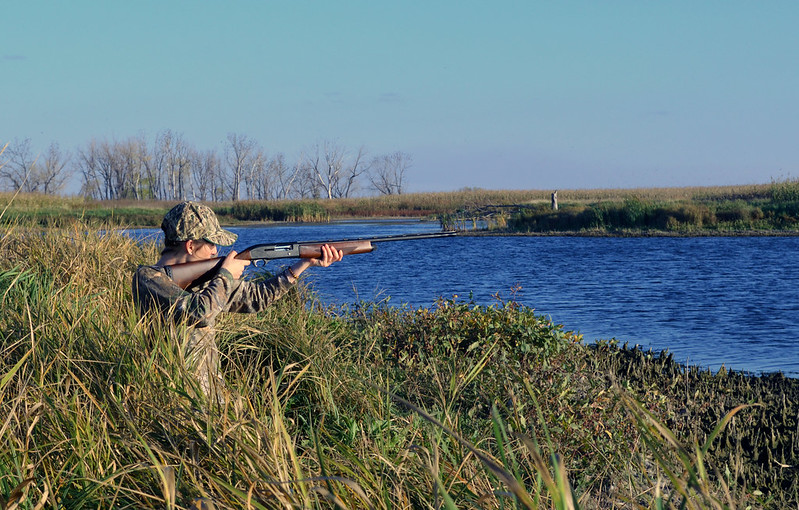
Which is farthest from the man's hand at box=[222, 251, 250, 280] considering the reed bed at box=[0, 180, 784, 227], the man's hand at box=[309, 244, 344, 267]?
the reed bed at box=[0, 180, 784, 227]

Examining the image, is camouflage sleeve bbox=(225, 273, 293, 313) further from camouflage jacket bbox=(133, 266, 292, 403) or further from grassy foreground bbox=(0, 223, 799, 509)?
grassy foreground bbox=(0, 223, 799, 509)

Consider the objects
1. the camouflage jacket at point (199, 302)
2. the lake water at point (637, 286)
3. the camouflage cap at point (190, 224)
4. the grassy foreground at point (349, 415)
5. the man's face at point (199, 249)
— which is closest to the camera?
the grassy foreground at point (349, 415)

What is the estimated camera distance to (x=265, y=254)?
5156mm

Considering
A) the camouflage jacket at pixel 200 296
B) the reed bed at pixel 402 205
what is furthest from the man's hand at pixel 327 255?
the reed bed at pixel 402 205

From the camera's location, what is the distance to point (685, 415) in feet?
23.6

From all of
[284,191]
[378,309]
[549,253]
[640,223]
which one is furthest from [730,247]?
[284,191]

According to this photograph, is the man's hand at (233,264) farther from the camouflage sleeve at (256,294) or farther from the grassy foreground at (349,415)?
the grassy foreground at (349,415)

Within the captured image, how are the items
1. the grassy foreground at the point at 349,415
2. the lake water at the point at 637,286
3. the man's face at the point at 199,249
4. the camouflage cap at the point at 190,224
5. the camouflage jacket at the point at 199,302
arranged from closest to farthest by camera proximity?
the grassy foreground at the point at 349,415 < the camouflage jacket at the point at 199,302 < the camouflage cap at the point at 190,224 < the man's face at the point at 199,249 < the lake water at the point at 637,286

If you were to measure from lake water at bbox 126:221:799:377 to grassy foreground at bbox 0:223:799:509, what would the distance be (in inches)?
61.9

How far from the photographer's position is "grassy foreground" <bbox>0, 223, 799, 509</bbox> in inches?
111

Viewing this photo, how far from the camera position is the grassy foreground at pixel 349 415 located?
282cm

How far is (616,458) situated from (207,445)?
3.60 m

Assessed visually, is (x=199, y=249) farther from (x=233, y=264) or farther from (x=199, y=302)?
(x=199, y=302)

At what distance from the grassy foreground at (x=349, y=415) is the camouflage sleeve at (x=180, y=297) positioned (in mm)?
145
